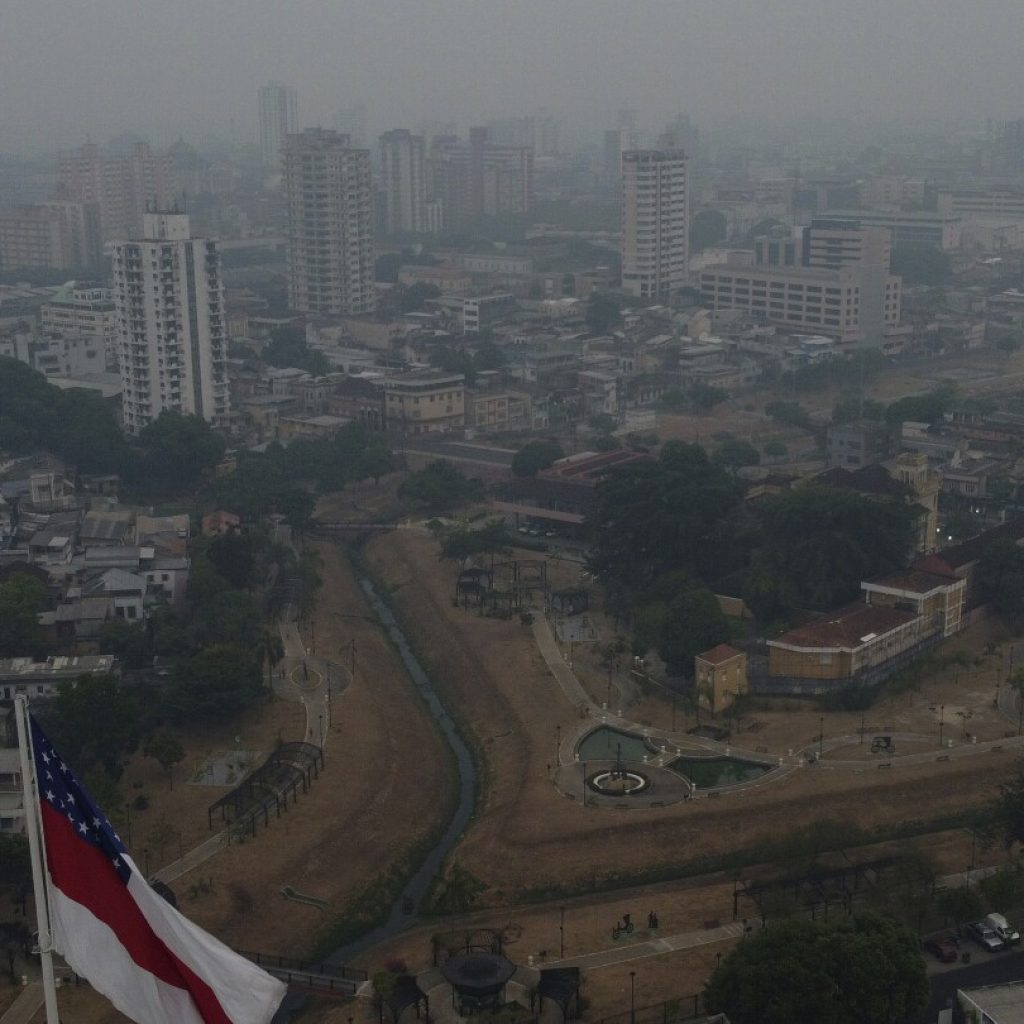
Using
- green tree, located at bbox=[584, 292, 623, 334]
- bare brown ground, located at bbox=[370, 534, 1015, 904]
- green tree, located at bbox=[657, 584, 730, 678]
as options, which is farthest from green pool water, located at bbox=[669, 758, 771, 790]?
green tree, located at bbox=[584, 292, 623, 334]

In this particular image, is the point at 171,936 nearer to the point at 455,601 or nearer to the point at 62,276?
the point at 455,601

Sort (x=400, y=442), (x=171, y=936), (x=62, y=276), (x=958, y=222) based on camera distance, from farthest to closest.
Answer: (x=958, y=222) < (x=62, y=276) < (x=400, y=442) < (x=171, y=936)

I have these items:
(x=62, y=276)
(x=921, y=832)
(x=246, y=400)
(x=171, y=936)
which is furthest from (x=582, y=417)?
(x=171, y=936)

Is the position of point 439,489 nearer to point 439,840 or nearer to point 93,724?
point 93,724

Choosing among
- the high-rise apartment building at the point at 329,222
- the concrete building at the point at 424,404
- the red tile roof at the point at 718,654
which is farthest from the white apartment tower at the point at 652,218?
the red tile roof at the point at 718,654

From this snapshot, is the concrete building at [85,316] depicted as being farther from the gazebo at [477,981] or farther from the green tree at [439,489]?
the gazebo at [477,981]

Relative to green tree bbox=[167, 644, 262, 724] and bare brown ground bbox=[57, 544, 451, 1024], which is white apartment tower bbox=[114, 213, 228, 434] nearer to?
bare brown ground bbox=[57, 544, 451, 1024]
